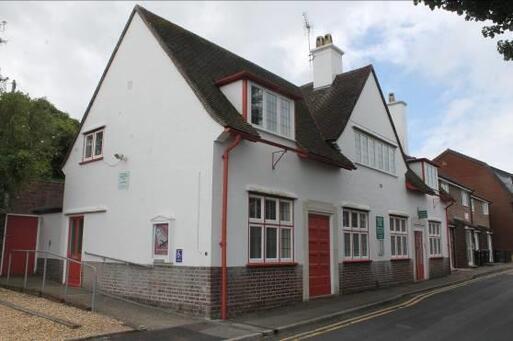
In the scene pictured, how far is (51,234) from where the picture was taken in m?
17.3

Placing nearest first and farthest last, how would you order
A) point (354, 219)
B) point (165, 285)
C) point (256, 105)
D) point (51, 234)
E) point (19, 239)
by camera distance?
point (165, 285) → point (256, 105) → point (51, 234) → point (19, 239) → point (354, 219)

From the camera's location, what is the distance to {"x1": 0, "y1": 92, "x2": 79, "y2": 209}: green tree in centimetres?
1411

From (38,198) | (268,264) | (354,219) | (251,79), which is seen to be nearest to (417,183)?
(354,219)

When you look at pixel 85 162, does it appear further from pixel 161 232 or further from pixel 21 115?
pixel 161 232

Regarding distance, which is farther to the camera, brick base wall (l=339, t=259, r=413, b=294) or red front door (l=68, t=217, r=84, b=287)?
brick base wall (l=339, t=259, r=413, b=294)

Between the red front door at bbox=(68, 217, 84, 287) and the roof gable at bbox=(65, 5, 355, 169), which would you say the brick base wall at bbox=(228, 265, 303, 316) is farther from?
the red front door at bbox=(68, 217, 84, 287)

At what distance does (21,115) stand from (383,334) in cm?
1212

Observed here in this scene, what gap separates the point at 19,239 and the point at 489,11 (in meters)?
16.6

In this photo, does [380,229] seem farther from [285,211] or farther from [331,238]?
[285,211]

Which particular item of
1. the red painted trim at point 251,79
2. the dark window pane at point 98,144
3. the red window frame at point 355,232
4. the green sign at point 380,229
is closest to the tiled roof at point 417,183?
the green sign at point 380,229

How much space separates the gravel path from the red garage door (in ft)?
19.8

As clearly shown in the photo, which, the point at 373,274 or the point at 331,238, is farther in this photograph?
the point at 373,274

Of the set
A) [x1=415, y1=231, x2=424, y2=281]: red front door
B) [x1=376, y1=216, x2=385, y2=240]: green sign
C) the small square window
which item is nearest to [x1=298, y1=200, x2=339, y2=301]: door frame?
[x1=376, y1=216, x2=385, y2=240]: green sign

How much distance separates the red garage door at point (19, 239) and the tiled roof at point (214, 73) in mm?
8919
